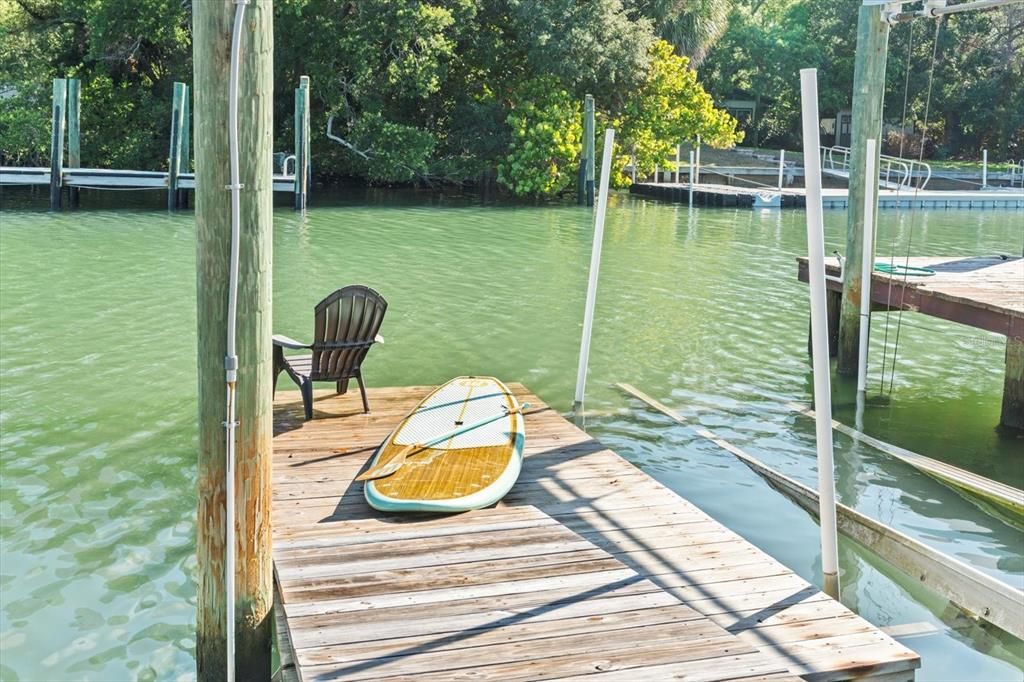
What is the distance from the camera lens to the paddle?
635cm

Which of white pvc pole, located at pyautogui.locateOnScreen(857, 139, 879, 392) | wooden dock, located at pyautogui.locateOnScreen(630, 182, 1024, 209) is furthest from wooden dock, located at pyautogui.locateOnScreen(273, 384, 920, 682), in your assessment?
wooden dock, located at pyautogui.locateOnScreen(630, 182, 1024, 209)

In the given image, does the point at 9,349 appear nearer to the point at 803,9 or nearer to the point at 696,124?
the point at 696,124

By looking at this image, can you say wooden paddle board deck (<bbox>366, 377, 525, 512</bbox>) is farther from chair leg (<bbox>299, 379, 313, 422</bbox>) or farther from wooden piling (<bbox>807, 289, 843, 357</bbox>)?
wooden piling (<bbox>807, 289, 843, 357</bbox>)

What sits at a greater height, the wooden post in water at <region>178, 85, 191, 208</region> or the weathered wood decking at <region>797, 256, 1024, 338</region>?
the wooden post in water at <region>178, 85, 191, 208</region>

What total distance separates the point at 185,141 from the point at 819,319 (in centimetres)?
2797

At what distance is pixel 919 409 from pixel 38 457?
752 centimetres

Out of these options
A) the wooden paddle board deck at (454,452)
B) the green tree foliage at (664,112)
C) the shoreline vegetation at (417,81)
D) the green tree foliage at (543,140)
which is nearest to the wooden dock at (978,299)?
the wooden paddle board deck at (454,452)

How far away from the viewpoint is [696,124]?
113ft

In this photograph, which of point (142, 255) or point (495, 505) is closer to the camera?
point (495, 505)

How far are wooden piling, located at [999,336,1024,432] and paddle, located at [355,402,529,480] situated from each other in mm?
4375

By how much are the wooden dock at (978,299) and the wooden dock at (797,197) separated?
20.7m

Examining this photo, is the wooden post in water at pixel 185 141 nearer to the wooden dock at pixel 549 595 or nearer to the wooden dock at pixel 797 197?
Answer: the wooden dock at pixel 797 197

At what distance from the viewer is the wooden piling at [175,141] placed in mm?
26156

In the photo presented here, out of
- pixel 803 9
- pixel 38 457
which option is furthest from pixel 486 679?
pixel 803 9
